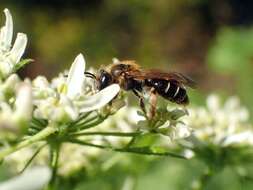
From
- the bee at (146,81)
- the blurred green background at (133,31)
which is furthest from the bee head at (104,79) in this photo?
the blurred green background at (133,31)

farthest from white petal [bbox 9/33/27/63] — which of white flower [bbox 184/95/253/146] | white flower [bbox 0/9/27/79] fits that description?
white flower [bbox 184/95/253/146]

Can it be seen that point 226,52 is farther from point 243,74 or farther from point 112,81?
point 112,81

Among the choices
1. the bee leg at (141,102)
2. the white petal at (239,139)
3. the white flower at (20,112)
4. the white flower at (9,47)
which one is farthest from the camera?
the white petal at (239,139)

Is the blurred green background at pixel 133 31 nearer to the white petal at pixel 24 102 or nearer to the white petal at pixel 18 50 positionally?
the white petal at pixel 18 50

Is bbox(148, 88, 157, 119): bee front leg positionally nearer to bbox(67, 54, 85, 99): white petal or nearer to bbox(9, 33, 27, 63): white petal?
bbox(67, 54, 85, 99): white petal

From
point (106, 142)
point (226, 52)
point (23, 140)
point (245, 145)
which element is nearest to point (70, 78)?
point (23, 140)

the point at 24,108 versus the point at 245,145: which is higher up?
the point at 24,108
